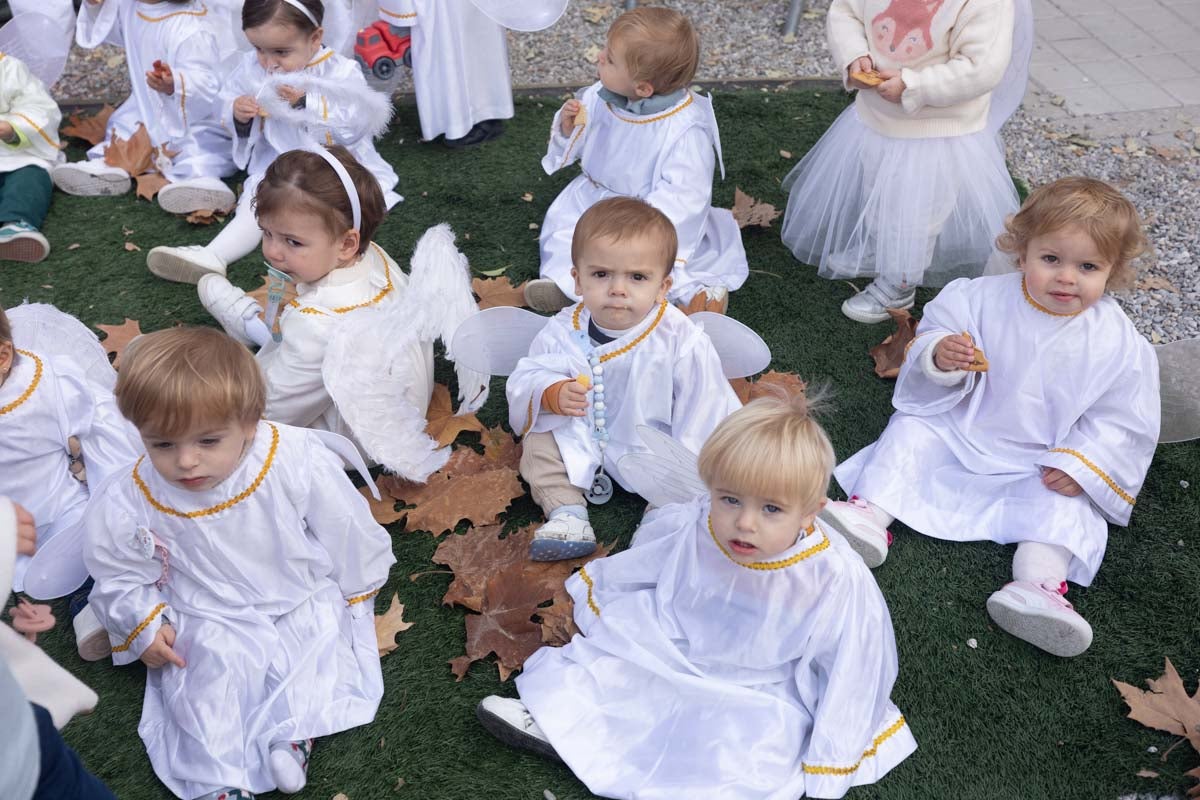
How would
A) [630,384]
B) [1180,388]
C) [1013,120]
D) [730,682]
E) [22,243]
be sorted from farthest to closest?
[1013,120], [22,243], [1180,388], [630,384], [730,682]

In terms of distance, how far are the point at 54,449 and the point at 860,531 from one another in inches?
105

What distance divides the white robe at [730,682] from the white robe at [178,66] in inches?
147

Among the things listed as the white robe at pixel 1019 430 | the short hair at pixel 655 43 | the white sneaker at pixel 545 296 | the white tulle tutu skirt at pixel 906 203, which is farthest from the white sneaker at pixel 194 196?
the white robe at pixel 1019 430

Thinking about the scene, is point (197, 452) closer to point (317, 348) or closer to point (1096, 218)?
point (317, 348)

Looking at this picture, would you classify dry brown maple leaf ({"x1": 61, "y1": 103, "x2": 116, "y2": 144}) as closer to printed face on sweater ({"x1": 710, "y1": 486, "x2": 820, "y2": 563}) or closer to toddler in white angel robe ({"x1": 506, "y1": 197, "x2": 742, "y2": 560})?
toddler in white angel robe ({"x1": 506, "y1": 197, "x2": 742, "y2": 560})

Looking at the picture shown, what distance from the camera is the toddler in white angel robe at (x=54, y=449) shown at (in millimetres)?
3057

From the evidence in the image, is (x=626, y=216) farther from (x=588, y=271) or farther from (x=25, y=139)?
(x=25, y=139)

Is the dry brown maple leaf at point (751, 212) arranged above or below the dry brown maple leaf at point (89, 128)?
below

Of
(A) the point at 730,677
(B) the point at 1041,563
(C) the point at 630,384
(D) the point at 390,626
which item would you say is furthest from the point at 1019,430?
(D) the point at 390,626

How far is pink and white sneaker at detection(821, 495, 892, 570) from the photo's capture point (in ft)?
11.1

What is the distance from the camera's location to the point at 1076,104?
6402 mm

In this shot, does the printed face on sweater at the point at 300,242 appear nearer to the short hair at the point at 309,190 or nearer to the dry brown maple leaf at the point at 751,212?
the short hair at the point at 309,190

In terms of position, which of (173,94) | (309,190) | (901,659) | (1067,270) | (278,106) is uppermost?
(309,190)

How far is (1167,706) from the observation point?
304 centimetres
